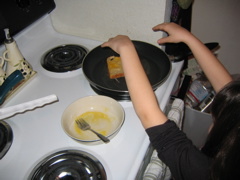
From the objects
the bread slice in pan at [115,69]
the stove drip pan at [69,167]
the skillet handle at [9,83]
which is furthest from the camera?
the bread slice in pan at [115,69]

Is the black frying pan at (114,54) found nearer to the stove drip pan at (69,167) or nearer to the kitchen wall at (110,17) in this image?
the kitchen wall at (110,17)

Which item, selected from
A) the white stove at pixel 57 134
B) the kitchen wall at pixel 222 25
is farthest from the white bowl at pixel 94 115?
the kitchen wall at pixel 222 25

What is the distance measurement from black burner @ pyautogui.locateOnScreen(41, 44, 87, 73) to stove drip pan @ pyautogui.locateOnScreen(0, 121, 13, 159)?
0.28m

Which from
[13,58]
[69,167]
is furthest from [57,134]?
[13,58]

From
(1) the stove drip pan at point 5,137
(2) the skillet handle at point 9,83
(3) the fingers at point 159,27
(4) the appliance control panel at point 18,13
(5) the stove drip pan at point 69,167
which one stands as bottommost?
(1) the stove drip pan at point 5,137

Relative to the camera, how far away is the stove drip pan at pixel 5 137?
61 cm

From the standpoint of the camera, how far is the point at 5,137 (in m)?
0.64

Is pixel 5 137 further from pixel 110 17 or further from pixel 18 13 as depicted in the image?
pixel 110 17

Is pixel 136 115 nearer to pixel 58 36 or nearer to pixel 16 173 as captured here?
pixel 16 173

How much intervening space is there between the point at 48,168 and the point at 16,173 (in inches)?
3.3

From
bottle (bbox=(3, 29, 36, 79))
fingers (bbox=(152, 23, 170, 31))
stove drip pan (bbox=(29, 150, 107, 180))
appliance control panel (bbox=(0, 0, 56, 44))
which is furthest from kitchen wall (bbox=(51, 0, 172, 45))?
stove drip pan (bbox=(29, 150, 107, 180))

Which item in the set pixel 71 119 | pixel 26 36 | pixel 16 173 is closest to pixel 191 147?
pixel 71 119

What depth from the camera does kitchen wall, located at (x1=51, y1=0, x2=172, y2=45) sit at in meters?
0.84

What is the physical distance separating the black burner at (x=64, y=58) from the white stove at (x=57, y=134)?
0.02m
